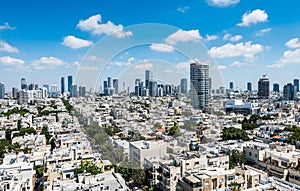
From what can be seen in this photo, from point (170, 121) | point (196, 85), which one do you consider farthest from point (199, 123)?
point (196, 85)

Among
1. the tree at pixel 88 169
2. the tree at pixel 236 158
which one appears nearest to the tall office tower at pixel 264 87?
the tree at pixel 236 158

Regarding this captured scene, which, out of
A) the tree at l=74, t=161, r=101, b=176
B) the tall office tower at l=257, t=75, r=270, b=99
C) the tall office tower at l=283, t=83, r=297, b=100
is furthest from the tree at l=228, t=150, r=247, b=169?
the tall office tower at l=283, t=83, r=297, b=100

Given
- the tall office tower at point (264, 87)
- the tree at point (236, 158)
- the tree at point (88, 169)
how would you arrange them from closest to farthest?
the tree at point (88, 169)
the tree at point (236, 158)
the tall office tower at point (264, 87)

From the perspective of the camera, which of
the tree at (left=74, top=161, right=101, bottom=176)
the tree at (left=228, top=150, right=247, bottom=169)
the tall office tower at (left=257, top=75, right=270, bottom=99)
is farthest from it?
the tall office tower at (left=257, top=75, right=270, bottom=99)

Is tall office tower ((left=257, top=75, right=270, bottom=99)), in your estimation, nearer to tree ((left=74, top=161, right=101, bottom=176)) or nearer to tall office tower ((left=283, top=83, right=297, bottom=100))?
tall office tower ((left=283, top=83, right=297, bottom=100))

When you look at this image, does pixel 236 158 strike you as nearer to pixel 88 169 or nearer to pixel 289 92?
pixel 88 169

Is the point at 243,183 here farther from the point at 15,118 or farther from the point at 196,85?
the point at 15,118

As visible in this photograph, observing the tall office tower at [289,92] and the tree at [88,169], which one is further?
the tall office tower at [289,92]

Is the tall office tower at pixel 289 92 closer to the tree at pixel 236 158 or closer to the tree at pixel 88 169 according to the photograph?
the tree at pixel 236 158
